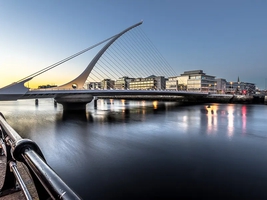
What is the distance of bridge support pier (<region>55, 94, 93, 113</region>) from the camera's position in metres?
33.8

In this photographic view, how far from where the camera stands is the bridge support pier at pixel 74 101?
33.8 m

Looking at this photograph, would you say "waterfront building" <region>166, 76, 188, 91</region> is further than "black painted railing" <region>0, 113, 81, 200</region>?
Yes

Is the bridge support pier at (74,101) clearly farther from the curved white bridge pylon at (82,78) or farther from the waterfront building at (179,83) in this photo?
the waterfront building at (179,83)

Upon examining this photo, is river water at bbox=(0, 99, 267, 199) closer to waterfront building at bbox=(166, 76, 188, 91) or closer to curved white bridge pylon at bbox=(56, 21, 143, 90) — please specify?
curved white bridge pylon at bbox=(56, 21, 143, 90)

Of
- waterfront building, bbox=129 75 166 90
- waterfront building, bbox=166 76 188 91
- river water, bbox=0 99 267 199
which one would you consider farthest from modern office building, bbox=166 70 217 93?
river water, bbox=0 99 267 199

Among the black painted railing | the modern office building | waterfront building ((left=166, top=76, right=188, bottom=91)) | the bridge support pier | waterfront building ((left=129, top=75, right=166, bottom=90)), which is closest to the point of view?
the black painted railing

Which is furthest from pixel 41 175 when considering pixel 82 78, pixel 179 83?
pixel 179 83

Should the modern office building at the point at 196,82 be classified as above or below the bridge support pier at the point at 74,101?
above

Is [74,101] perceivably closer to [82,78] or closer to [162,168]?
[82,78]

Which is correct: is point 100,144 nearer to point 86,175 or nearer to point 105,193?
point 86,175

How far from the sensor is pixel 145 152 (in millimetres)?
10570

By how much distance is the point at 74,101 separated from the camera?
34.5 metres

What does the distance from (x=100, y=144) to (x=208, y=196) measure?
28.1 ft

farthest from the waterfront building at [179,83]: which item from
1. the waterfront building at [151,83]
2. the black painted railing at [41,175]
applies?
the black painted railing at [41,175]
